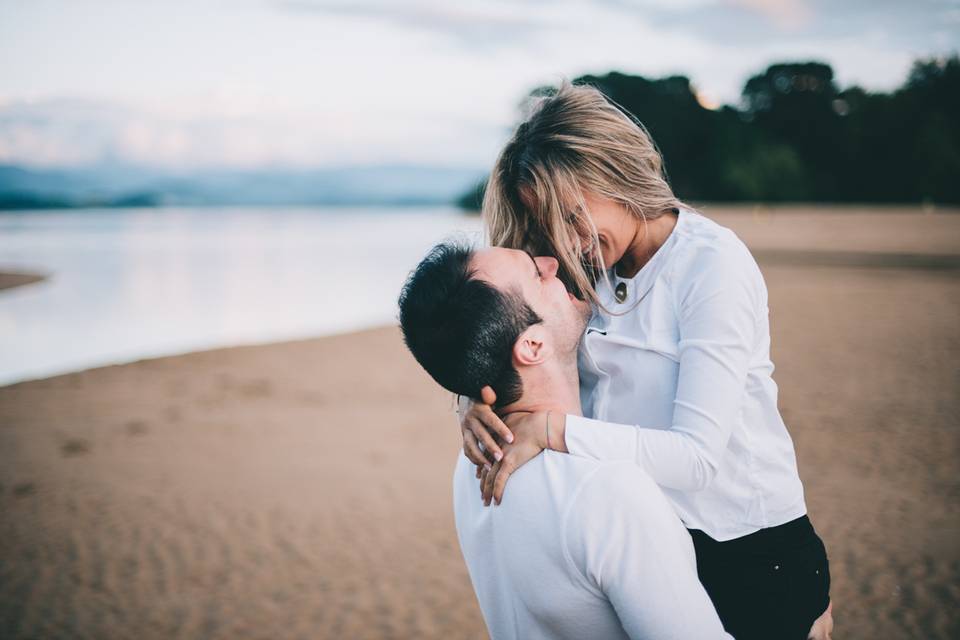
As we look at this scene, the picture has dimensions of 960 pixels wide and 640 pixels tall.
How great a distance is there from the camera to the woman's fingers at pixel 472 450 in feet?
5.72

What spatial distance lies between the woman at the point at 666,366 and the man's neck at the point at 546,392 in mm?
61

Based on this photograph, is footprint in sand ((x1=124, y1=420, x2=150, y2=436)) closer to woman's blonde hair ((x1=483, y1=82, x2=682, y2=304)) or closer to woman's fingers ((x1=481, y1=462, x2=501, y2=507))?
woman's blonde hair ((x1=483, y1=82, x2=682, y2=304))

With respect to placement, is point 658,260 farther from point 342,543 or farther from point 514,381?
point 342,543

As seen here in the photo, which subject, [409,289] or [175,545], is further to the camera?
[175,545]

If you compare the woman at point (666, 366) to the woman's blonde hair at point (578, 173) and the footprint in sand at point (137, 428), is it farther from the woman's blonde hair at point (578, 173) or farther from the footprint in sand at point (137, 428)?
the footprint in sand at point (137, 428)

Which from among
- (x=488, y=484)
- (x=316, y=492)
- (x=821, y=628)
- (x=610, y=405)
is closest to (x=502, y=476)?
(x=488, y=484)

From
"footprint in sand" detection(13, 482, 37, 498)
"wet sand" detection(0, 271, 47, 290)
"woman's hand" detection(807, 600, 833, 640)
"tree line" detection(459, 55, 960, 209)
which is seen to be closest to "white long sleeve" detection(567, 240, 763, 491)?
"woman's hand" detection(807, 600, 833, 640)

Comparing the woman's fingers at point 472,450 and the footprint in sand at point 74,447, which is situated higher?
the woman's fingers at point 472,450

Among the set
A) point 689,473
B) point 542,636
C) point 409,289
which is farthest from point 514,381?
point 542,636

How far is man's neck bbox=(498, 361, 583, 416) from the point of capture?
1.81 metres

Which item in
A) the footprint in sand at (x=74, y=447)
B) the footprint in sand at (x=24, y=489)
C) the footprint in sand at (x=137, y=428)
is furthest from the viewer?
the footprint in sand at (x=137, y=428)

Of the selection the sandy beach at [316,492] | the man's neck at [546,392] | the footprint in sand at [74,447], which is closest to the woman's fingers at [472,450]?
the man's neck at [546,392]

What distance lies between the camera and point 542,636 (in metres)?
1.59

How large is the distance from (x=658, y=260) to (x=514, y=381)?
0.55 metres
